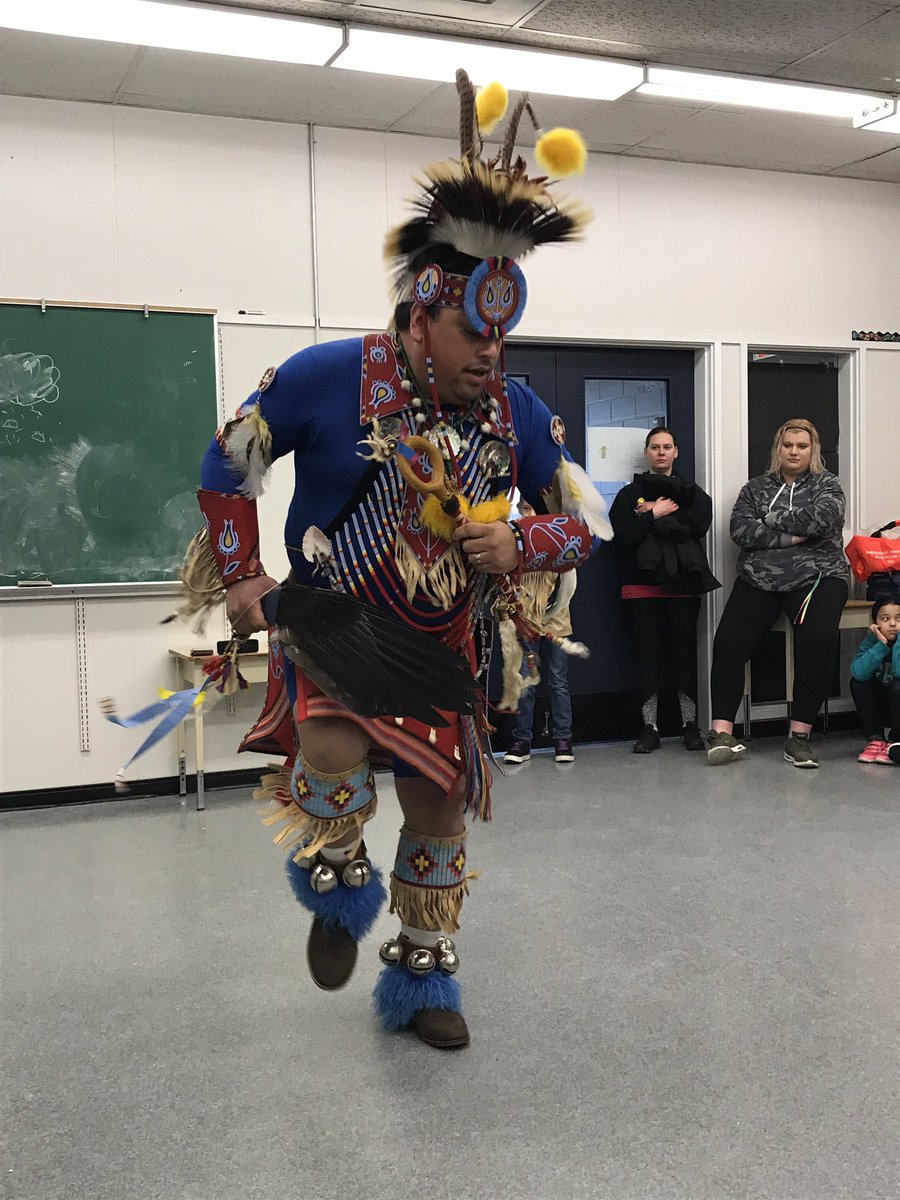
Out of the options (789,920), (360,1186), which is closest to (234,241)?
(789,920)

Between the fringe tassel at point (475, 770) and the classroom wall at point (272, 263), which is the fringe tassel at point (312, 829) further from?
the classroom wall at point (272, 263)

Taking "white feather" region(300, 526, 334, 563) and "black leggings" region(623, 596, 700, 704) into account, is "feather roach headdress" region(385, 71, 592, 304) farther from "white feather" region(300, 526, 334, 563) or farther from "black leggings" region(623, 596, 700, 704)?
"black leggings" region(623, 596, 700, 704)

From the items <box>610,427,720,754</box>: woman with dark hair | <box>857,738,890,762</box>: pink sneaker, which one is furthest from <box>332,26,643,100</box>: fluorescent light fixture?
<box>857,738,890,762</box>: pink sneaker

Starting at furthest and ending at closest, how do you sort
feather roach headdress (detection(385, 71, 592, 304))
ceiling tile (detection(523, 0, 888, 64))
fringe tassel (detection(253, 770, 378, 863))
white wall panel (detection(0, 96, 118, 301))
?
white wall panel (detection(0, 96, 118, 301))
ceiling tile (detection(523, 0, 888, 64))
fringe tassel (detection(253, 770, 378, 863))
feather roach headdress (detection(385, 71, 592, 304))

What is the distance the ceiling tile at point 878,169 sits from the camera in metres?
Answer: 5.84

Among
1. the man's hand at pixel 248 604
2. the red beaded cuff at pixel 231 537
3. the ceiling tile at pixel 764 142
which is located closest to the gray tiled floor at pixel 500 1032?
the man's hand at pixel 248 604

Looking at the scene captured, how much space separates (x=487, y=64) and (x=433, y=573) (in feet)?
10.2

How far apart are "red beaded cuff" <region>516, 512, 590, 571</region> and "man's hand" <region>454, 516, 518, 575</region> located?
0.04 metres

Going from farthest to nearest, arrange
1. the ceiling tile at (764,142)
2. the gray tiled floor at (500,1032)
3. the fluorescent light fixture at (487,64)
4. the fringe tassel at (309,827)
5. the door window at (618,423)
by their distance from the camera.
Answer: the door window at (618,423) → the ceiling tile at (764,142) → the fluorescent light fixture at (487,64) → the fringe tassel at (309,827) → the gray tiled floor at (500,1032)

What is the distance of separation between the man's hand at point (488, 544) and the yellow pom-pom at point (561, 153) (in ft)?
2.16

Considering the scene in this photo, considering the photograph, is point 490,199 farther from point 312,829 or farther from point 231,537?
point 312,829

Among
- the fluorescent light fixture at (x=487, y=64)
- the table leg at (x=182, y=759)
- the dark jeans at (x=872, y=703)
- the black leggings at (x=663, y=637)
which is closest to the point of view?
the fluorescent light fixture at (x=487, y=64)

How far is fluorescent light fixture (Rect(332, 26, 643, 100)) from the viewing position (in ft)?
13.7

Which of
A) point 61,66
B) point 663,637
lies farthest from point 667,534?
point 61,66
